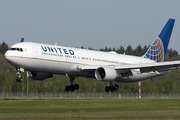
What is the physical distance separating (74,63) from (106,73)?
14.1ft

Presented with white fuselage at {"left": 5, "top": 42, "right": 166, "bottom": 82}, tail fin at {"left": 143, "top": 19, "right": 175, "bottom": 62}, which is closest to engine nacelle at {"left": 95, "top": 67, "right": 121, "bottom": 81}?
white fuselage at {"left": 5, "top": 42, "right": 166, "bottom": 82}

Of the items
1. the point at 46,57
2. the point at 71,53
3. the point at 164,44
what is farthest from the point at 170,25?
the point at 46,57

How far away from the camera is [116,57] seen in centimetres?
5197

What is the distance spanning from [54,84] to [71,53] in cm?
3415

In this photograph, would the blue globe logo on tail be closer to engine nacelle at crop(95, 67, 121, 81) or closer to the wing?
the wing

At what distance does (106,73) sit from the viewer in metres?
45.9

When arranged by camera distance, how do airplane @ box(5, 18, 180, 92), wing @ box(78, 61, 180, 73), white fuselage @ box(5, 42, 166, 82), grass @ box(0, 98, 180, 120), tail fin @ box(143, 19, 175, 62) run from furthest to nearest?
1. tail fin @ box(143, 19, 175, 62)
2. wing @ box(78, 61, 180, 73)
3. airplane @ box(5, 18, 180, 92)
4. white fuselage @ box(5, 42, 166, 82)
5. grass @ box(0, 98, 180, 120)

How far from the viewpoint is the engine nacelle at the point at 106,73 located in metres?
46.0

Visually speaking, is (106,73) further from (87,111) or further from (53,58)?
(87,111)

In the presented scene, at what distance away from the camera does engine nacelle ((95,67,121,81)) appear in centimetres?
4602

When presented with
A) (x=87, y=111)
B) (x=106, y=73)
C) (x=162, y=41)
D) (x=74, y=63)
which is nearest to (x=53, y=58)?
(x=74, y=63)

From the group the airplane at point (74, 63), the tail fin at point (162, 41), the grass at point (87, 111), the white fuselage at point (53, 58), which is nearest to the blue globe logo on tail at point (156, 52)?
the tail fin at point (162, 41)

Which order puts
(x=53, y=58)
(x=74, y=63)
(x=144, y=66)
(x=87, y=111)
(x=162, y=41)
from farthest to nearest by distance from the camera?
(x=162, y=41) < (x=144, y=66) < (x=74, y=63) < (x=53, y=58) < (x=87, y=111)

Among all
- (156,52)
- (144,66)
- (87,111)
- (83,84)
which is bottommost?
(87,111)
